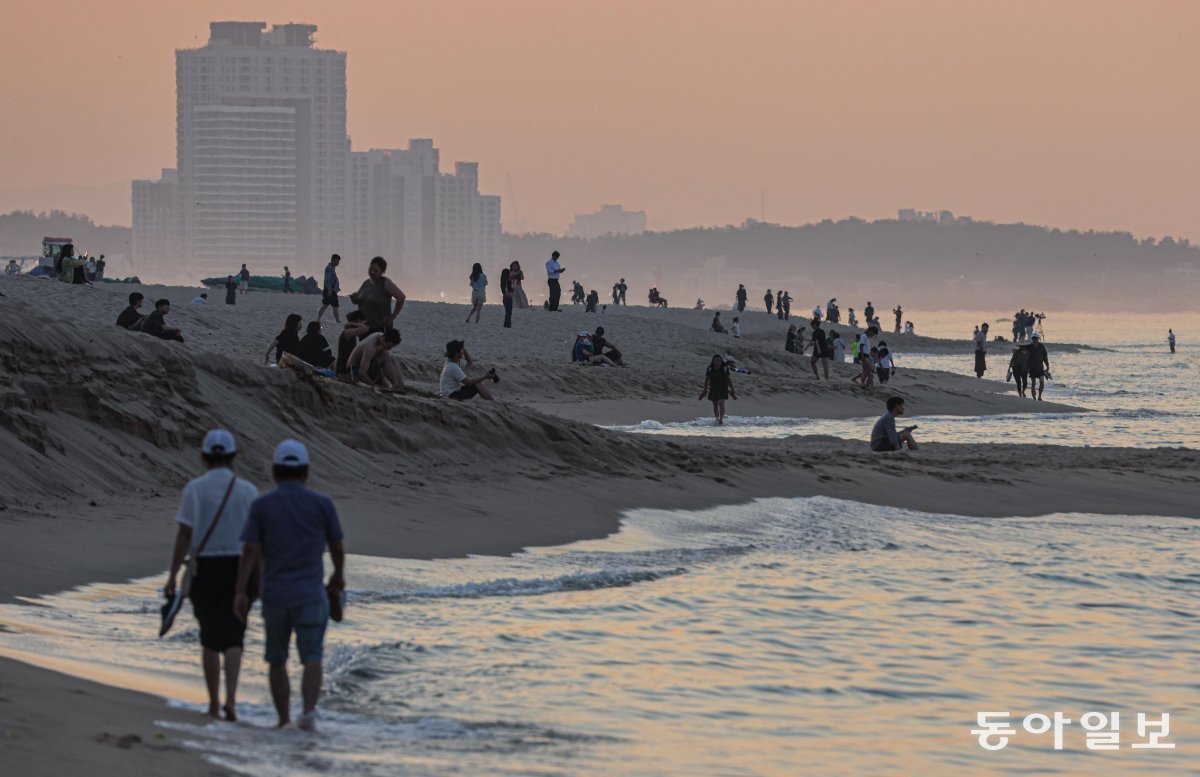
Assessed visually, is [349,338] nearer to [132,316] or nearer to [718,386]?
[132,316]

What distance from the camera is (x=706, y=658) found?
10734mm

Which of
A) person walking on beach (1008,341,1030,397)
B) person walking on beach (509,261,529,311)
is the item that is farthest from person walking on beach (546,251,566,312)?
person walking on beach (1008,341,1030,397)

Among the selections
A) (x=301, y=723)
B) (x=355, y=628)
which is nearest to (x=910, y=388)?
(x=355, y=628)

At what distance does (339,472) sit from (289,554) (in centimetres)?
891

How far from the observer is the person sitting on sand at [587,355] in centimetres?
3616

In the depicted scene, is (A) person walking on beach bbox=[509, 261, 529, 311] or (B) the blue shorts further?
(A) person walking on beach bbox=[509, 261, 529, 311]

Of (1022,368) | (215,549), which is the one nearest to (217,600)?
(215,549)

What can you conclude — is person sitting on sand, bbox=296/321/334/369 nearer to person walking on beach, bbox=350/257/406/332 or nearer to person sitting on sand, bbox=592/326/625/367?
person walking on beach, bbox=350/257/406/332

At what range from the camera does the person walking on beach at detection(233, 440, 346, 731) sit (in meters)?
7.76

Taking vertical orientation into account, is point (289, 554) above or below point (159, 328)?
below

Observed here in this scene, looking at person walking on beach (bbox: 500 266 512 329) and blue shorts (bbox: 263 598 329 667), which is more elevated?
person walking on beach (bbox: 500 266 512 329)

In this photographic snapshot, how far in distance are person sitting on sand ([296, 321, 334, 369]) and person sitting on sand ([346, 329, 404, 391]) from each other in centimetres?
64

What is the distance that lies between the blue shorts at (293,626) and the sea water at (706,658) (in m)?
0.42

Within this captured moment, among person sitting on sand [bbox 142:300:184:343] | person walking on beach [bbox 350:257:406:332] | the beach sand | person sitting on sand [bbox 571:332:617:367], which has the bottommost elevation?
the beach sand
